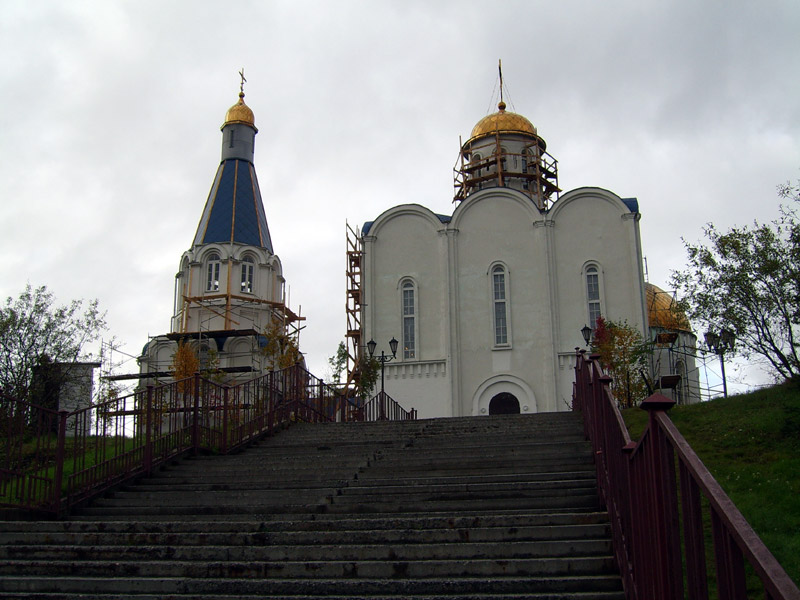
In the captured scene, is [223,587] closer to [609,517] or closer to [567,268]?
[609,517]

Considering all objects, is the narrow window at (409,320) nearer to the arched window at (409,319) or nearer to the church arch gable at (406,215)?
the arched window at (409,319)

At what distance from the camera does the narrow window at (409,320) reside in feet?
110

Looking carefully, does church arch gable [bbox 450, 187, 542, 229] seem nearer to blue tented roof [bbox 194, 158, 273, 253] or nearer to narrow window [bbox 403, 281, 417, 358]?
narrow window [bbox 403, 281, 417, 358]

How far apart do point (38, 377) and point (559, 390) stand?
18.6 meters

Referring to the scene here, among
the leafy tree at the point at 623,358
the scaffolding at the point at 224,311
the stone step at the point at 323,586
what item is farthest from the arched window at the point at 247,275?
the stone step at the point at 323,586

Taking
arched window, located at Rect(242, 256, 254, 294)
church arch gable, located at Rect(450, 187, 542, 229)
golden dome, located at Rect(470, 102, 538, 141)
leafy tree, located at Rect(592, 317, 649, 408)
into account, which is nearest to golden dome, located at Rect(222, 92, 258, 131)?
arched window, located at Rect(242, 256, 254, 294)

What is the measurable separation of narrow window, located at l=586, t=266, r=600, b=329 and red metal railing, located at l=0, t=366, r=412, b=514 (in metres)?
18.6

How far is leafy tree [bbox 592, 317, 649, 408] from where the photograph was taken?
2650 cm

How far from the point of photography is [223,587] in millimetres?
6926

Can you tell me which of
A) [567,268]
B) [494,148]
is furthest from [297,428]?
[494,148]

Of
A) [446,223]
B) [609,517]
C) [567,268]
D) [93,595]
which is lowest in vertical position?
[93,595]

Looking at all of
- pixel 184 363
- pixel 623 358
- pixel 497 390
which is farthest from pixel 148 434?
pixel 184 363

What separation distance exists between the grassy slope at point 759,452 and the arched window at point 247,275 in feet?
112

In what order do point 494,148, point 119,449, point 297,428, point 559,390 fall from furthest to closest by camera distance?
1. point 494,148
2. point 559,390
3. point 297,428
4. point 119,449
